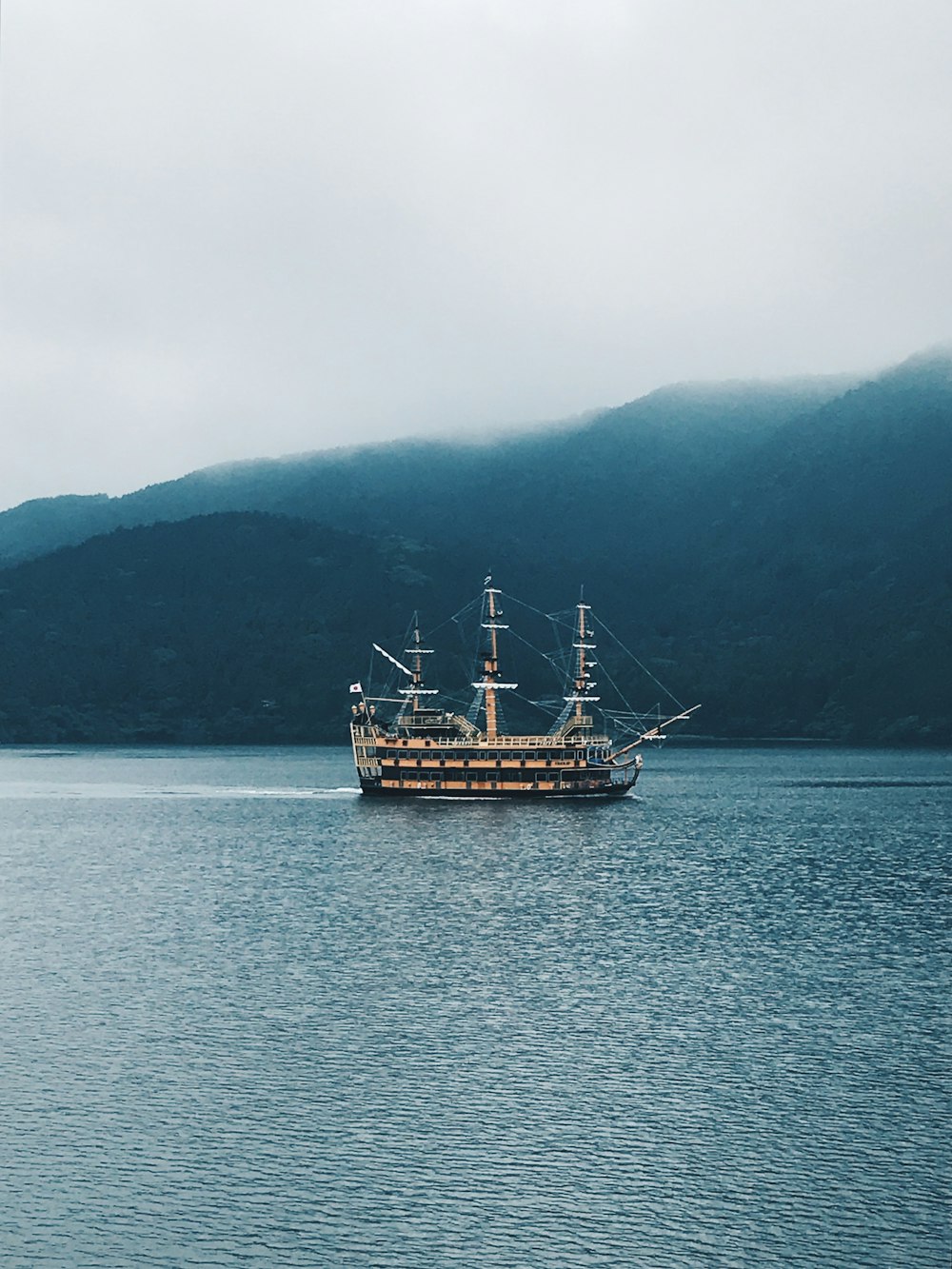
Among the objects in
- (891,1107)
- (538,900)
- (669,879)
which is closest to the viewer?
(891,1107)

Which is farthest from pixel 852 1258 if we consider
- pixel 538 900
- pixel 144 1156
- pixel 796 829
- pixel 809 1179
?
pixel 796 829

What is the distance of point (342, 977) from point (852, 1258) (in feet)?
145

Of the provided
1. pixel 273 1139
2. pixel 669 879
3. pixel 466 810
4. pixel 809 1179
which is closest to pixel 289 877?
pixel 669 879

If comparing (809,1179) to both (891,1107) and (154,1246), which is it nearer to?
(891,1107)

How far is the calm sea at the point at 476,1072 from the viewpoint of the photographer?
1898 inches

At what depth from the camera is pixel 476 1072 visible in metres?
65.6

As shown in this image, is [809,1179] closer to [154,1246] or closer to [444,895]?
[154,1246]

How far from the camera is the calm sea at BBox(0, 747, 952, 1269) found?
48219mm

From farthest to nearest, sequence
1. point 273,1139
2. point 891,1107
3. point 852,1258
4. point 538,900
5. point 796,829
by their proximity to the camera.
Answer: point 796,829 → point 538,900 → point 891,1107 → point 273,1139 → point 852,1258

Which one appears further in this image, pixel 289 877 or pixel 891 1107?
pixel 289 877

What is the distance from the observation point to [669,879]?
5089 inches

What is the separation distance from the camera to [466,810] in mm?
190000

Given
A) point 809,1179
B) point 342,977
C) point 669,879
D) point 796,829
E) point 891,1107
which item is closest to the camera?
point 809,1179

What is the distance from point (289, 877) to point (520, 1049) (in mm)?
65422
